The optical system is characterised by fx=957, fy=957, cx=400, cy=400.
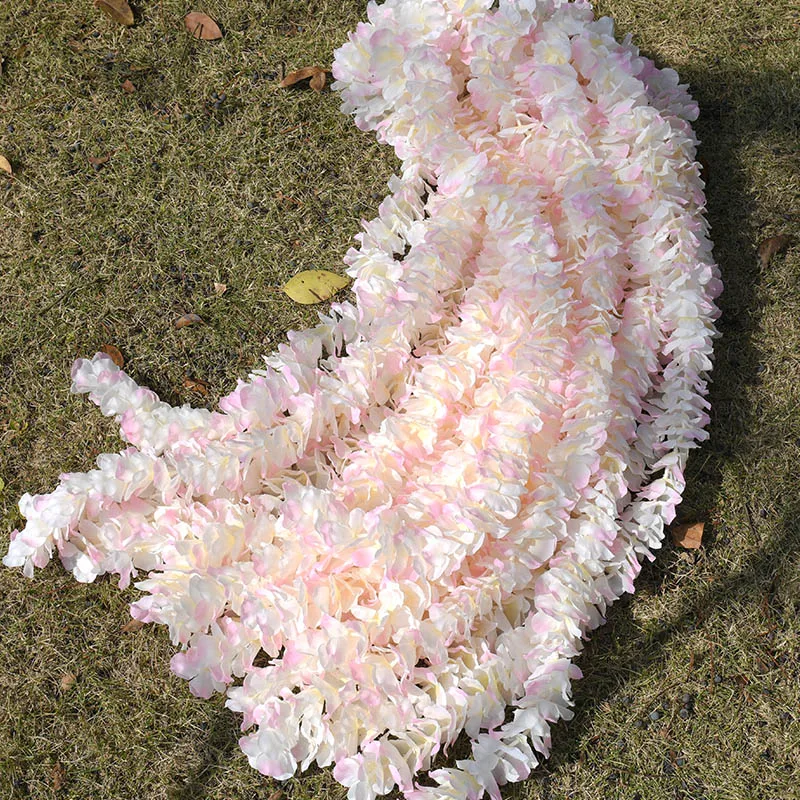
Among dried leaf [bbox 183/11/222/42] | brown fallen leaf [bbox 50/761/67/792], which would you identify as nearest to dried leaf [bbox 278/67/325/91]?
dried leaf [bbox 183/11/222/42]

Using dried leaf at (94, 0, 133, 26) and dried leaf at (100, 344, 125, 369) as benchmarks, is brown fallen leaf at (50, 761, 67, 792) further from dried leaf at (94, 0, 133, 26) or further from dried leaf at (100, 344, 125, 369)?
dried leaf at (94, 0, 133, 26)

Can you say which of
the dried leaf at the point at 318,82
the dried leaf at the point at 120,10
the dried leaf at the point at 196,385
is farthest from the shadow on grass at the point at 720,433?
the dried leaf at the point at 120,10

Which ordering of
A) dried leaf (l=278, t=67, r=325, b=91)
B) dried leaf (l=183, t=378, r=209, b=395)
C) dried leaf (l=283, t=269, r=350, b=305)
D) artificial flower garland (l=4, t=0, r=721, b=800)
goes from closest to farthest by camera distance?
artificial flower garland (l=4, t=0, r=721, b=800), dried leaf (l=183, t=378, r=209, b=395), dried leaf (l=283, t=269, r=350, b=305), dried leaf (l=278, t=67, r=325, b=91)

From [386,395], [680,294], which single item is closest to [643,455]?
[680,294]

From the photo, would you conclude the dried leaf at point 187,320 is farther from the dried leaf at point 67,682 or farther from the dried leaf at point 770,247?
the dried leaf at point 770,247

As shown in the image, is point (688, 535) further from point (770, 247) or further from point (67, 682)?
point (67, 682)

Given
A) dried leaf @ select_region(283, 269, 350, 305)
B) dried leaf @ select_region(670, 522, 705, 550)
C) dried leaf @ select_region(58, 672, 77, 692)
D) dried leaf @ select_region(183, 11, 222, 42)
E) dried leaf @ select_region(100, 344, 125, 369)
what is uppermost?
dried leaf @ select_region(183, 11, 222, 42)
